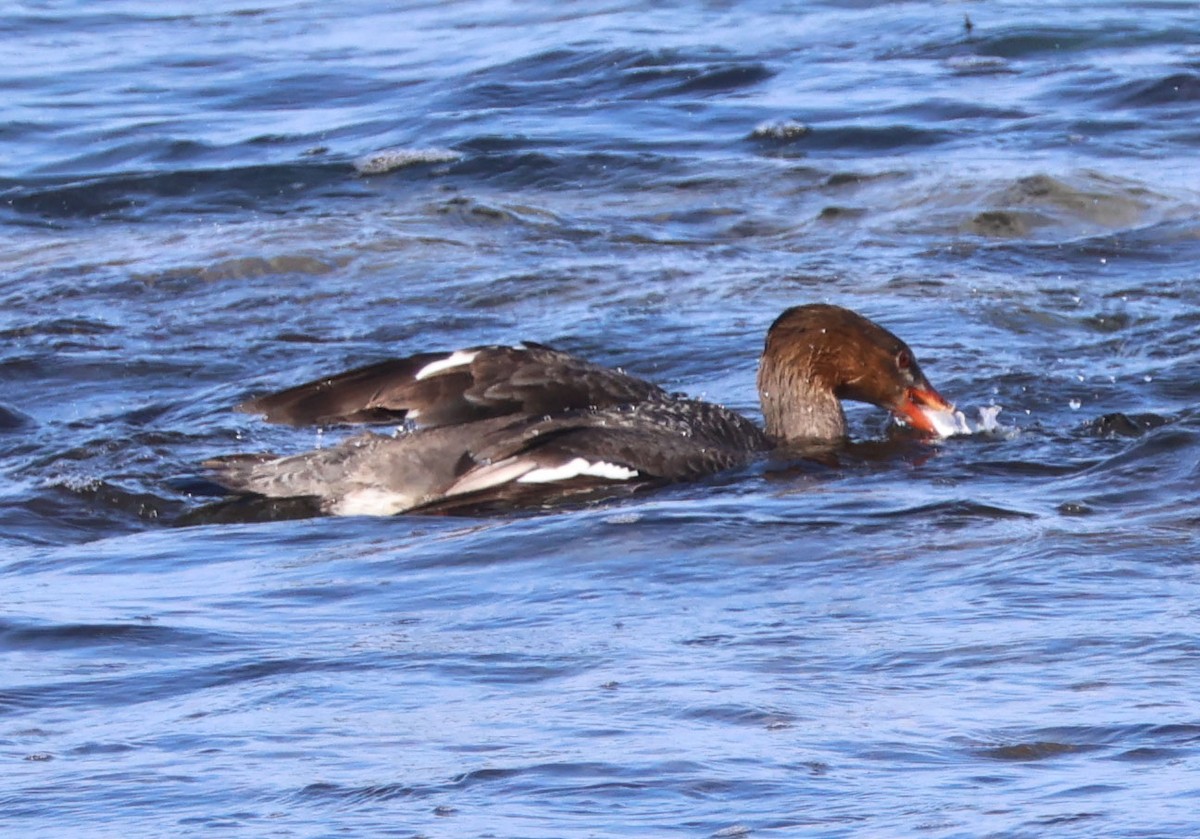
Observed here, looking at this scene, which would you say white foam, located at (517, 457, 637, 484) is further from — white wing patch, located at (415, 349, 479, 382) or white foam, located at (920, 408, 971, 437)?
white foam, located at (920, 408, 971, 437)

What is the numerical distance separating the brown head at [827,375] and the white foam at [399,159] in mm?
6158

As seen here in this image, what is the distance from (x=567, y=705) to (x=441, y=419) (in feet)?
9.84

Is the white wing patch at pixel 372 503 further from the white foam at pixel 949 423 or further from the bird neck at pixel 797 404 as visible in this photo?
the white foam at pixel 949 423

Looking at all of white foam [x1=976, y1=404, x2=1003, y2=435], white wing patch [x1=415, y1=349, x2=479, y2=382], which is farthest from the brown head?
white wing patch [x1=415, y1=349, x2=479, y2=382]

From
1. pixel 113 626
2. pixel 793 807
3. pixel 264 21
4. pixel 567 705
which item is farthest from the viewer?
pixel 264 21

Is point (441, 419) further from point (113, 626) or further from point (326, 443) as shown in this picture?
point (113, 626)

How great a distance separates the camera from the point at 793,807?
441 cm

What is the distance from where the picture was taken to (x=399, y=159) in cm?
1469

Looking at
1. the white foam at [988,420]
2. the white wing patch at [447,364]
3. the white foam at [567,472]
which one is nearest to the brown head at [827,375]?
the white foam at [988,420]

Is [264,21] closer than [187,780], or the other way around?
[187,780]

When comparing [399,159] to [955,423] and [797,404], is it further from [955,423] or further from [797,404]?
[955,423]

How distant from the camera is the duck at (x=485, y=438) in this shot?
7840mm

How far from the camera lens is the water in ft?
15.4

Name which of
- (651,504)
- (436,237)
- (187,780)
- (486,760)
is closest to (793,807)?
(486,760)
